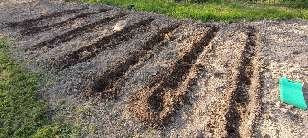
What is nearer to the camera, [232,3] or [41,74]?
[41,74]

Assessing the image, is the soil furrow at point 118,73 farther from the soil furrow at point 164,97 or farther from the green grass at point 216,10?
the green grass at point 216,10

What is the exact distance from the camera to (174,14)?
25.7 metres

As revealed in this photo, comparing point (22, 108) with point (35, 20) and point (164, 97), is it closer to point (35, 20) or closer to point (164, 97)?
point (164, 97)

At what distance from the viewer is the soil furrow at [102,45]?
19.8m

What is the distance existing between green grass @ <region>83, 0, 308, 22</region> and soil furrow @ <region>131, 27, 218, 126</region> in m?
5.65

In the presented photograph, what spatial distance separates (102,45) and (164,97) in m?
5.99

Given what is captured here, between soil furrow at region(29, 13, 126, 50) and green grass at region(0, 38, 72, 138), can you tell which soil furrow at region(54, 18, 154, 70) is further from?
green grass at region(0, 38, 72, 138)

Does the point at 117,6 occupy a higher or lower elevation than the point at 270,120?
higher

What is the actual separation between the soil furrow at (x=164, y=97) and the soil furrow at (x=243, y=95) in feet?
5.79

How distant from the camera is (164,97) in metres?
16.6

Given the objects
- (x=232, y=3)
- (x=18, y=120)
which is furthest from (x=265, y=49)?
(x=18, y=120)

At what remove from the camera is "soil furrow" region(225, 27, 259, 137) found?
1481cm

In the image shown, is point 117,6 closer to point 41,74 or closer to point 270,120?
point 41,74

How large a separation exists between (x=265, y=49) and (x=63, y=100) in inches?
359
